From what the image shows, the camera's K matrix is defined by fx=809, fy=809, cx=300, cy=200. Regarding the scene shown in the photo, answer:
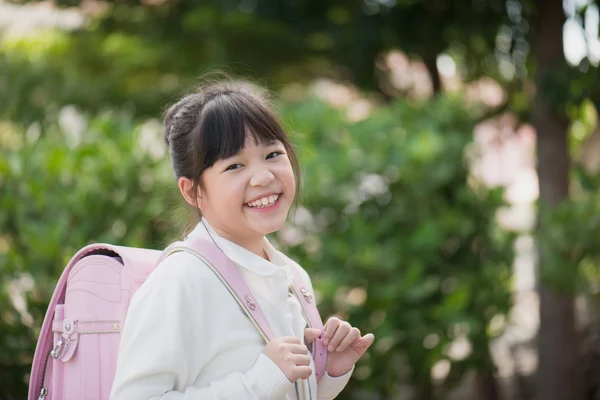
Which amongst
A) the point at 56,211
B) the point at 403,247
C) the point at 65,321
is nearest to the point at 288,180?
the point at 65,321

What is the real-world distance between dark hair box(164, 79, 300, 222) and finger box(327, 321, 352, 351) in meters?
0.38

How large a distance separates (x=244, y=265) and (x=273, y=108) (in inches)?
15.7

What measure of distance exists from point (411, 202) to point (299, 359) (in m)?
2.57

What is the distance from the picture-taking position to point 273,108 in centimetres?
180

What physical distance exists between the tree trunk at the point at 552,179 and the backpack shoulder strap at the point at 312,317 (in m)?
2.44

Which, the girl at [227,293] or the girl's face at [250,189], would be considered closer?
the girl at [227,293]

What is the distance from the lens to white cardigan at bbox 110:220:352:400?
1.41 metres

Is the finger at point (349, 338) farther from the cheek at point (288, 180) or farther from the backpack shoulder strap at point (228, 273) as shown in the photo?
the cheek at point (288, 180)

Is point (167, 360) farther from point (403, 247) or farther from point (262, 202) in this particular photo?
point (403, 247)

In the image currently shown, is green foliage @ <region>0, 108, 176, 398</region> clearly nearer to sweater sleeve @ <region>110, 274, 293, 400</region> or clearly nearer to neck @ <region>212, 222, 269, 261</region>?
neck @ <region>212, 222, 269, 261</region>

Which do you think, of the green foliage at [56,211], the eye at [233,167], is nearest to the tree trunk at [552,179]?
the green foliage at [56,211]

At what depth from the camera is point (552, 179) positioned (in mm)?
4027

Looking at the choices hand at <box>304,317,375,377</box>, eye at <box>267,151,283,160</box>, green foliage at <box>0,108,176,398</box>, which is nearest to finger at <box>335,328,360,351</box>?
hand at <box>304,317,375,377</box>

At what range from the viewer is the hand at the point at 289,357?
1.46 metres
